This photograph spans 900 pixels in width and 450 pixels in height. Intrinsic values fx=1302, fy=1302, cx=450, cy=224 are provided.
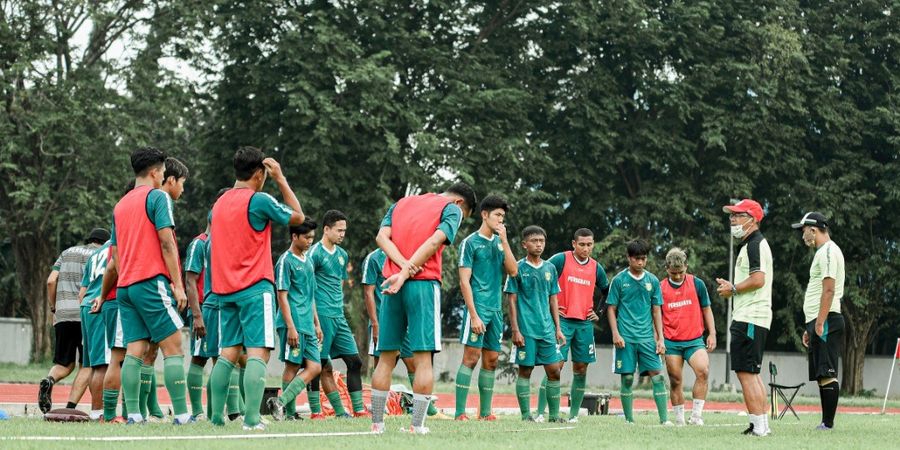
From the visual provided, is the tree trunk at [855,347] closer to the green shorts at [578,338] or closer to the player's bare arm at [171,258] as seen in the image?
the green shorts at [578,338]

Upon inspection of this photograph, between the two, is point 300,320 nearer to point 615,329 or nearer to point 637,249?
point 615,329

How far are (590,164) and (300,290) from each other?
2463cm

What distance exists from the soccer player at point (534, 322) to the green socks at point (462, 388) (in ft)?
2.22

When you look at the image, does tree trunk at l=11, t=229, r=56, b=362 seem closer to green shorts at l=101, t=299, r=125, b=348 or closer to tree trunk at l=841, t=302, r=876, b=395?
tree trunk at l=841, t=302, r=876, b=395

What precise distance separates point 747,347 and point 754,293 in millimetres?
537

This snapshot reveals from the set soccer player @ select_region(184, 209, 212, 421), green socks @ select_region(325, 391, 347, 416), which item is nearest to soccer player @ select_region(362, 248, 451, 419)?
green socks @ select_region(325, 391, 347, 416)

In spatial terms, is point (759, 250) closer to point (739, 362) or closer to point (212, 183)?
point (739, 362)

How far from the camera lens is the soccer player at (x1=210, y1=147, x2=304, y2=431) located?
34.7ft

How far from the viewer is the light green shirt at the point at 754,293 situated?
41.3 feet

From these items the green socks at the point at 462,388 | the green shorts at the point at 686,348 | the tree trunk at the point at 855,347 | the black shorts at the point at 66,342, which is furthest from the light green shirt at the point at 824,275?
the tree trunk at the point at 855,347

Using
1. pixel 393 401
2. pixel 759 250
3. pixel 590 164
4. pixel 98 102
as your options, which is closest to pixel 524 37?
pixel 590 164

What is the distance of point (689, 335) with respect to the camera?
1567cm

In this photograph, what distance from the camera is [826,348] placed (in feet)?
45.1

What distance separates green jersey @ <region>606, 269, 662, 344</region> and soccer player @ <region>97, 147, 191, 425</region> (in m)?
6.50
